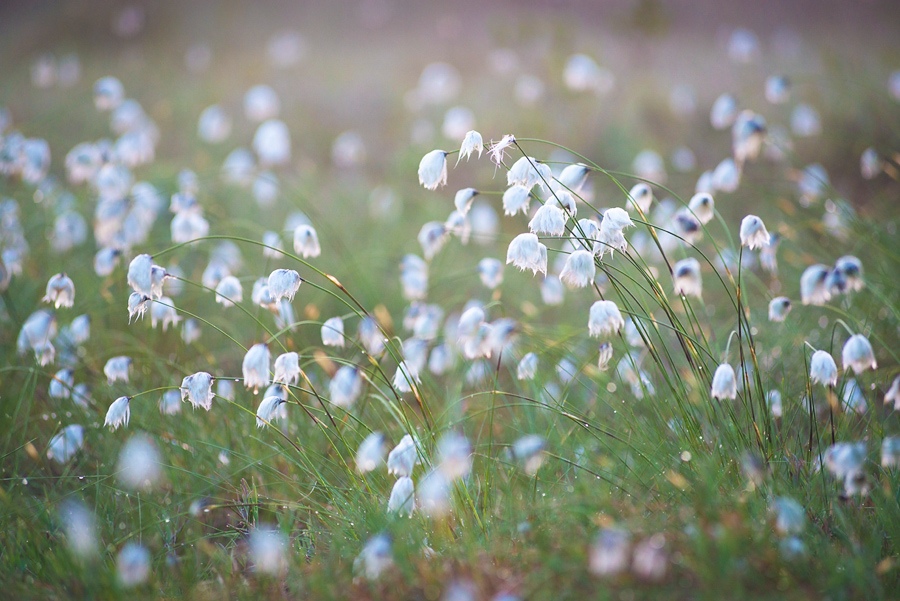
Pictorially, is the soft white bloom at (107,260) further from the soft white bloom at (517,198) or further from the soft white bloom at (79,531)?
the soft white bloom at (517,198)

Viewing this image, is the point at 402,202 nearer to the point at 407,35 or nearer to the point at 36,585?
the point at 36,585

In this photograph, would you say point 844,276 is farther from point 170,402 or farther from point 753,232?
point 170,402

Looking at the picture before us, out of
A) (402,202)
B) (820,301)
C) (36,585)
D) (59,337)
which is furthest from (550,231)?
(402,202)

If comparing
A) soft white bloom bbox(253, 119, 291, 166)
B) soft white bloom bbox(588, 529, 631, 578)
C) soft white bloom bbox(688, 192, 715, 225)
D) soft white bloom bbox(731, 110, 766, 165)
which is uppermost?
soft white bloom bbox(253, 119, 291, 166)

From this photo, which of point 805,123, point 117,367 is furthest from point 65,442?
point 805,123

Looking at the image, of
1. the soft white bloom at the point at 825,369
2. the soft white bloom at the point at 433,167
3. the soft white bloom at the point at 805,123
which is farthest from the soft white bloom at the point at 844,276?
the soft white bloom at the point at 805,123

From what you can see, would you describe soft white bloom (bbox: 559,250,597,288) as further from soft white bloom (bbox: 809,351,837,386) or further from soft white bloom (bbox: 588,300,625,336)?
soft white bloom (bbox: 809,351,837,386)

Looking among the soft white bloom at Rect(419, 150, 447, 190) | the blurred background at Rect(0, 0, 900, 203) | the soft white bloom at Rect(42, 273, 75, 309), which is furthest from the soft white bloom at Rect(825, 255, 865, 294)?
the blurred background at Rect(0, 0, 900, 203)
